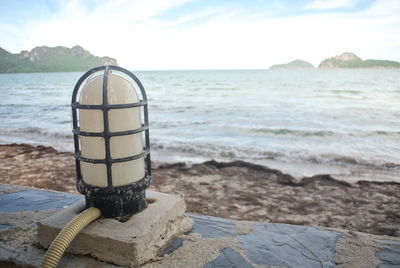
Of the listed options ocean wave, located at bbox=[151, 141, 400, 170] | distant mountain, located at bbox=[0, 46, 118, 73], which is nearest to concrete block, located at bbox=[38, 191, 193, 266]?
ocean wave, located at bbox=[151, 141, 400, 170]

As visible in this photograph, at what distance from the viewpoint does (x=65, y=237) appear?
1.27 metres

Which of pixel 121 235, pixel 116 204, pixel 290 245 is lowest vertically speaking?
pixel 290 245

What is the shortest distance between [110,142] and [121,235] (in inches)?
18.4

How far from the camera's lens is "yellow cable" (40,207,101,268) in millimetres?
1188

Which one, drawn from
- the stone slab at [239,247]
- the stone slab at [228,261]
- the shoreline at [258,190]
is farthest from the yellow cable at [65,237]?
the shoreline at [258,190]

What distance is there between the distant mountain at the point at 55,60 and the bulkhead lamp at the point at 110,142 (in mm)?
137648

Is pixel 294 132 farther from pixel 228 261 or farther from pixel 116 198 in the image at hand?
pixel 116 198

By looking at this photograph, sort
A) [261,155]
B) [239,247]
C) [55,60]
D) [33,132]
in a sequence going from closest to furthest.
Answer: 1. [239,247]
2. [261,155]
3. [33,132]
4. [55,60]

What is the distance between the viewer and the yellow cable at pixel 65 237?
3.90 ft

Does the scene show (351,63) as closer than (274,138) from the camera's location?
No

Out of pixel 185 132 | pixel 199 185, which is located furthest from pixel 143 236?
pixel 185 132

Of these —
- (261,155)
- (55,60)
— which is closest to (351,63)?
(55,60)

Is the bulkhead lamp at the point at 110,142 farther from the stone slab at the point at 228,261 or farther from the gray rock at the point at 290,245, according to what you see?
the gray rock at the point at 290,245

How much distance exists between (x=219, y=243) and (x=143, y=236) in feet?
1.73
